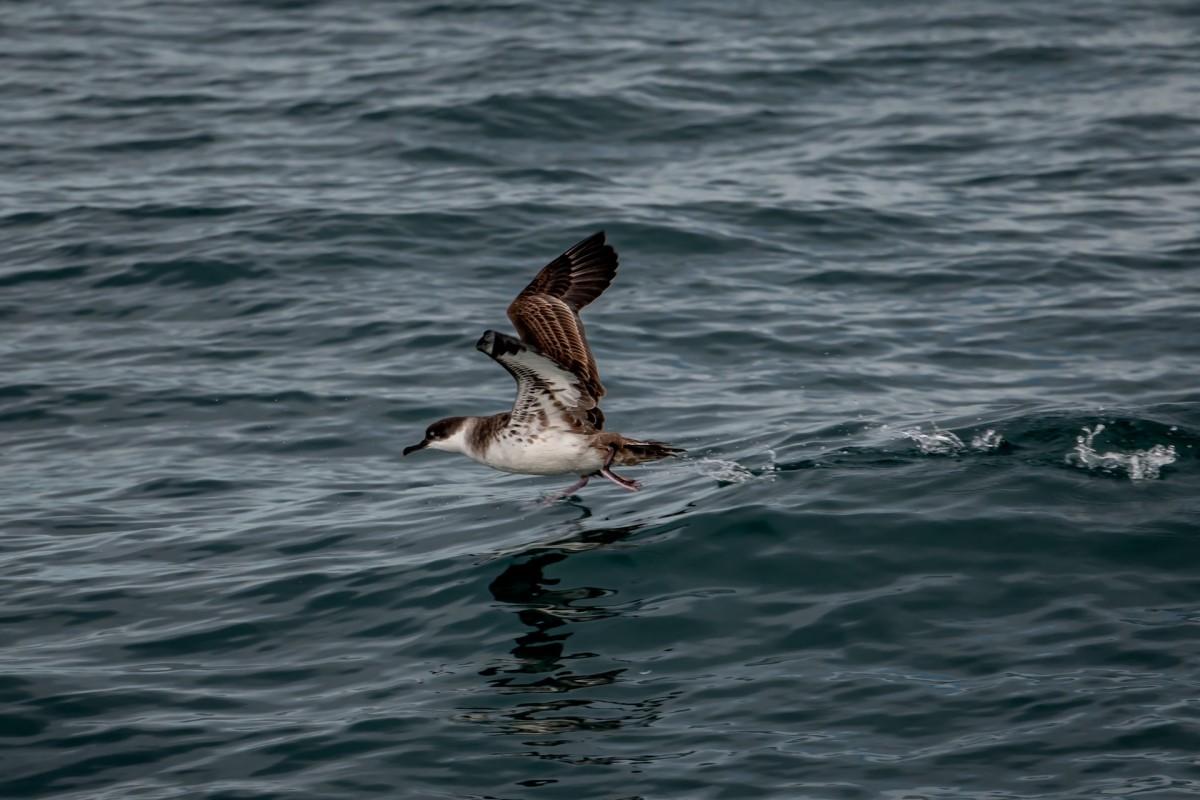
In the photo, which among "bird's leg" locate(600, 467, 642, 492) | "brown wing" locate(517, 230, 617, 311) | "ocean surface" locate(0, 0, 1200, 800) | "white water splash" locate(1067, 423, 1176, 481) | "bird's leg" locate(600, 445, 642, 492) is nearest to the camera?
"ocean surface" locate(0, 0, 1200, 800)

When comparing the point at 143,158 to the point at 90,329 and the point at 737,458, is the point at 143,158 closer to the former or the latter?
the point at 90,329

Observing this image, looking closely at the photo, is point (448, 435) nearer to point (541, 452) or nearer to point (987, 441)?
point (541, 452)

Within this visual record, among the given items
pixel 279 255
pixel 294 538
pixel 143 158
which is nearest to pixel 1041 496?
pixel 294 538

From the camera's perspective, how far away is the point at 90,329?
43.0ft

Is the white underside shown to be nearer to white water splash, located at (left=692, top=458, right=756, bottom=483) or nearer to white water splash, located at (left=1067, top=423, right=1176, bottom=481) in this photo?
white water splash, located at (left=692, top=458, right=756, bottom=483)

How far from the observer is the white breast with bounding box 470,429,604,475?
9.20 m

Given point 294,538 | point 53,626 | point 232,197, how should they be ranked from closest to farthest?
point 53,626
point 294,538
point 232,197

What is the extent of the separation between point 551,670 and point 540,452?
2.16 meters

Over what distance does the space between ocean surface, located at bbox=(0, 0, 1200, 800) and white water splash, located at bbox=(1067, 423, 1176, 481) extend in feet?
0.14

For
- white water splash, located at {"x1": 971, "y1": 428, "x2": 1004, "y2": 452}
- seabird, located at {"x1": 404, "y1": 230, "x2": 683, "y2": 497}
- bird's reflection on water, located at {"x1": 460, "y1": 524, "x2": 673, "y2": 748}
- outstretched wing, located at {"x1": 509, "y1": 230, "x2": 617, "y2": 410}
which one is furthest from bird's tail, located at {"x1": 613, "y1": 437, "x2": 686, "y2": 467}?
white water splash, located at {"x1": 971, "y1": 428, "x2": 1004, "y2": 452}

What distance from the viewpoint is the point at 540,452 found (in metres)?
9.20

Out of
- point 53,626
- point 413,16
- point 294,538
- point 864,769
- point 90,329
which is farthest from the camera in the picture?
point 413,16

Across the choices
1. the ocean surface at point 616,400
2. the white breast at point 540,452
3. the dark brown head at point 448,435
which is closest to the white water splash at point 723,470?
the ocean surface at point 616,400

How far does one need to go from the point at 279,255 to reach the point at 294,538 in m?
5.48
